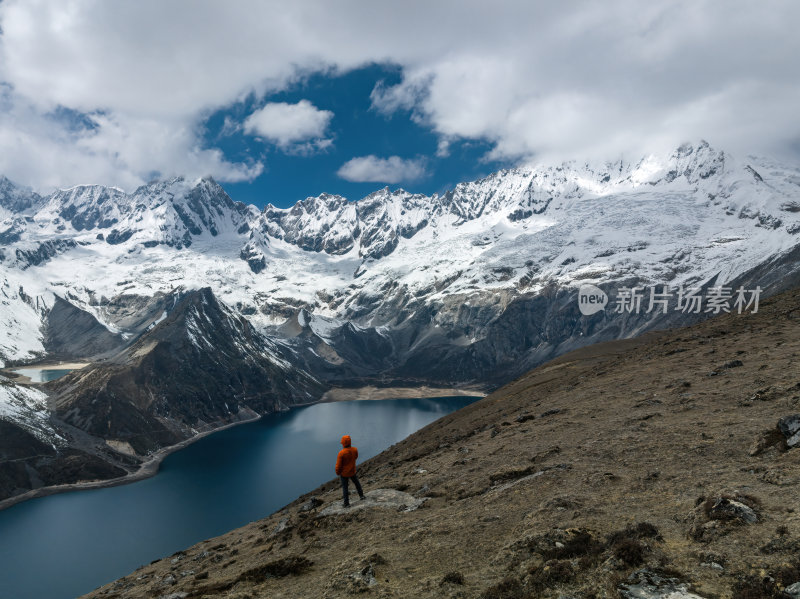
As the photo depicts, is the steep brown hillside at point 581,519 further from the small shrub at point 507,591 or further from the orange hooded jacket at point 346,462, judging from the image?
the orange hooded jacket at point 346,462

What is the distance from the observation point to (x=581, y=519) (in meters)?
16.8

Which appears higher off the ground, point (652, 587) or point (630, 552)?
point (630, 552)

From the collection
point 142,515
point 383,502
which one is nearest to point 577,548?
point 383,502

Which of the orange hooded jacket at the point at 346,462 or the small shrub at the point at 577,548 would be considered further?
the orange hooded jacket at the point at 346,462

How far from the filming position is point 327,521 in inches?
967

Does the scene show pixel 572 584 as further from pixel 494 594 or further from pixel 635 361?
pixel 635 361

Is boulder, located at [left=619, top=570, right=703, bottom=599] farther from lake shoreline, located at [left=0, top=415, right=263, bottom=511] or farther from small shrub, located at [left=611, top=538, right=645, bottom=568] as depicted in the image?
lake shoreline, located at [left=0, top=415, right=263, bottom=511]

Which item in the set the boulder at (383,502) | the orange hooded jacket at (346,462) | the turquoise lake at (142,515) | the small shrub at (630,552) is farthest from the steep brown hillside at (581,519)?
the turquoise lake at (142,515)

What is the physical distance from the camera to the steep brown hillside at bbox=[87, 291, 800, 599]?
12.9 metres

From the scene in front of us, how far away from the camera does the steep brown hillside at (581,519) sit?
12.9 meters

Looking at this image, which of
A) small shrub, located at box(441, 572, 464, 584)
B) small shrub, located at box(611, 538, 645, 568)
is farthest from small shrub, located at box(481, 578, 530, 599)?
small shrub, located at box(611, 538, 645, 568)

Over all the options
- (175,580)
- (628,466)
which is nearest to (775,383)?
(628,466)

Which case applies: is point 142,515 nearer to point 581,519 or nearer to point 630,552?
point 581,519

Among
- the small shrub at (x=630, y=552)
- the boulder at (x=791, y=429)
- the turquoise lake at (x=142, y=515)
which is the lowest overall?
the turquoise lake at (x=142, y=515)
